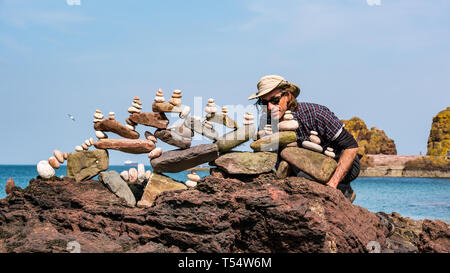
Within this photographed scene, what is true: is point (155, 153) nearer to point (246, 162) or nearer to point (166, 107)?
point (166, 107)

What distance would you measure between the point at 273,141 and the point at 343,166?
108 cm

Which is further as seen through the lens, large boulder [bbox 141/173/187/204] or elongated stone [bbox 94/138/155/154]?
elongated stone [bbox 94/138/155/154]

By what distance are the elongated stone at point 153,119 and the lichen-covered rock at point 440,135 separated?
51.1m

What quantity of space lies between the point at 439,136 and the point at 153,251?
53.2 meters

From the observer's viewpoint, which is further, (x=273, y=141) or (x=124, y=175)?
(x=124, y=175)

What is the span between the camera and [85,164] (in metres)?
5.87

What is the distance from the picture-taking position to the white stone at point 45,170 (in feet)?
18.7

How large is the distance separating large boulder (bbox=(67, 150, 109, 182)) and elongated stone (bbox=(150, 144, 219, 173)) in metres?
0.75

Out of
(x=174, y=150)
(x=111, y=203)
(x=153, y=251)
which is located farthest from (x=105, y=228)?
(x=174, y=150)

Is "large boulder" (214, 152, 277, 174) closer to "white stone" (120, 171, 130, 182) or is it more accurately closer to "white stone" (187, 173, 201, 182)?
"white stone" (187, 173, 201, 182)

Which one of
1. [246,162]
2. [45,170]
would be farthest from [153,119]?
[45,170]

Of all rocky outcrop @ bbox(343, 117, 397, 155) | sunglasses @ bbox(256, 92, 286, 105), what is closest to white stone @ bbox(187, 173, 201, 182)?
sunglasses @ bbox(256, 92, 286, 105)

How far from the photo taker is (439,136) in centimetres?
5119

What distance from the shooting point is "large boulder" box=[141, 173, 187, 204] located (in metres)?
5.57
